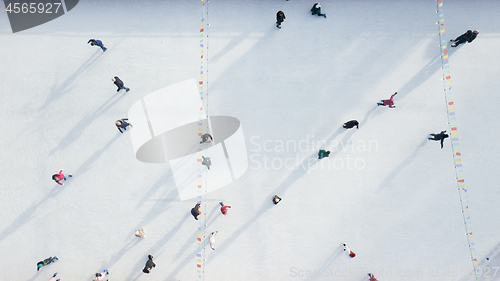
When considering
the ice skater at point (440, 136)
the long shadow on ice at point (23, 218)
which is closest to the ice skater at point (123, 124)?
the long shadow on ice at point (23, 218)

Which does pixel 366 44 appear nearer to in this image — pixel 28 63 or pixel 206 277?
pixel 206 277

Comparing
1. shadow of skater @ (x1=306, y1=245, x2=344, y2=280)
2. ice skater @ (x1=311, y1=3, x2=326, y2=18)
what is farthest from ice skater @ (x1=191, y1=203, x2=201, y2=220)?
ice skater @ (x1=311, y1=3, x2=326, y2=18)

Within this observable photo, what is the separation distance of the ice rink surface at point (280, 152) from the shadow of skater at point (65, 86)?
31 millimetres

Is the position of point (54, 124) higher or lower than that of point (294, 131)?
higher

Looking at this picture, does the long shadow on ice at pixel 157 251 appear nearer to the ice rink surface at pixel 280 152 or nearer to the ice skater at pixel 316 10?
the ice rink surface at pixel 280 152

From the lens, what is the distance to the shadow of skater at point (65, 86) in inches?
273

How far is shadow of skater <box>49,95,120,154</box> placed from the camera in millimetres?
6844

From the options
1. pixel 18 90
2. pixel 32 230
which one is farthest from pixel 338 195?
pixel 18 90

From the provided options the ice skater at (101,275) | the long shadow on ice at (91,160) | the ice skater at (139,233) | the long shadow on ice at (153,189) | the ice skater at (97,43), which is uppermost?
the ice skater at (97,43)

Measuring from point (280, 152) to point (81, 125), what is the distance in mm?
5821

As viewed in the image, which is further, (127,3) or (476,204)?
(127,3)

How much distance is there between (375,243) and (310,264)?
1920mm

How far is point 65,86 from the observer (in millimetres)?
6945

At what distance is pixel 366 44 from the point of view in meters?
6.81
